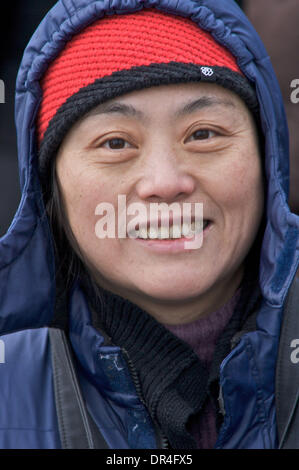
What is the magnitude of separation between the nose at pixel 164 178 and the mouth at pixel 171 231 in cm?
8

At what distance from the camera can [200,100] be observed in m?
1.43

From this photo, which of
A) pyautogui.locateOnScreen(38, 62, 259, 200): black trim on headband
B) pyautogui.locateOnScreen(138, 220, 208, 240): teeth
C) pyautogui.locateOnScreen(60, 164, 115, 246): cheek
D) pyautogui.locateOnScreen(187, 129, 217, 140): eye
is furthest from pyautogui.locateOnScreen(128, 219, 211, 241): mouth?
pyautogui.locateOnScreen(38, 62, 259, 200): black trim on headband

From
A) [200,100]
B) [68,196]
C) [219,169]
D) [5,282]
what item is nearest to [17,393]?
[5,282]

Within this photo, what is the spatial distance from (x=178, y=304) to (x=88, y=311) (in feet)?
0.82

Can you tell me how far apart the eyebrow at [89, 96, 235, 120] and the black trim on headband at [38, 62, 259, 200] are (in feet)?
0.06

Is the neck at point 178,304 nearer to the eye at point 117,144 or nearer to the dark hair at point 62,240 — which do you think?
the dark hair at point 62,240

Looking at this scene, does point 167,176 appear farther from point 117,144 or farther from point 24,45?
point 24,45

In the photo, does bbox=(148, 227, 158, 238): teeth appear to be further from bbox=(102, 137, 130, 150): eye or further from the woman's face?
bbox=(102, 137, 130, 150): eye

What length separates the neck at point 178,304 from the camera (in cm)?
154

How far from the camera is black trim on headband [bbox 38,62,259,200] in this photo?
54.7 inches

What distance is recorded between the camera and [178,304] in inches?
60.7

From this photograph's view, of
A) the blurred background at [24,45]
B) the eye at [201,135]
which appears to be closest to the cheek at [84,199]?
the eye at [201,135]

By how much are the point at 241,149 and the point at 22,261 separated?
0.64 meters
